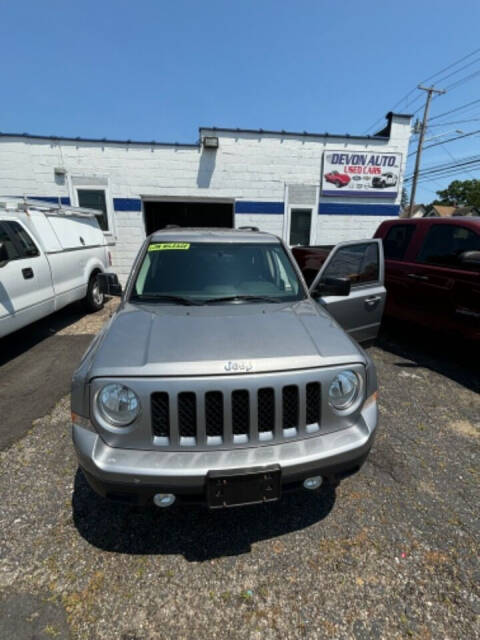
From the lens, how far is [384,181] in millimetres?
9227

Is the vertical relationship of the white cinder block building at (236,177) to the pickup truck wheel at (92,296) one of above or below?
above

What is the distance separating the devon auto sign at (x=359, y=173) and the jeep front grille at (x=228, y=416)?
8.79m

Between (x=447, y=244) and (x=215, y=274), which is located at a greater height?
(x=447, y=244)

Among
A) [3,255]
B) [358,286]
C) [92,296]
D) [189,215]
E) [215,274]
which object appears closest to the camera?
[215,274]

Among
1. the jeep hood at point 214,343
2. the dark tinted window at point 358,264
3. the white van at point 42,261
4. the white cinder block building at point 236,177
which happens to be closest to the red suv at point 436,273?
the dark tinted window at point 358,264

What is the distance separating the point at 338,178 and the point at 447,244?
5.37 m

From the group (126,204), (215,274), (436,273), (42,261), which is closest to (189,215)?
(126,204)

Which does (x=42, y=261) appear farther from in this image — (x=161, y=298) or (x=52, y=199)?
(x=52, y=199)

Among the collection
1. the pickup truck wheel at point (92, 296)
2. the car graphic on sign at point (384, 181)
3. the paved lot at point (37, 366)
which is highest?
the car graphic on sign at point (384, 181)

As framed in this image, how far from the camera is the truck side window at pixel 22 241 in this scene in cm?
472

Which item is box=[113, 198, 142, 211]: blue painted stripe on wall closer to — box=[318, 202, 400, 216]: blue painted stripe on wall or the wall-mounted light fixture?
the wall-mounted light fixture

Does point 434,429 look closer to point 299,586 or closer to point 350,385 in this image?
point 350,385

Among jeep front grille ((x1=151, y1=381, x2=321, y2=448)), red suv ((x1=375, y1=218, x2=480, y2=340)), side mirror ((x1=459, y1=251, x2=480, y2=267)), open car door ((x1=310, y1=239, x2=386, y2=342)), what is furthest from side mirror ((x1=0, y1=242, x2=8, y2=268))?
side mirror ((x1=459, y1=251, x2=480, y2=267))

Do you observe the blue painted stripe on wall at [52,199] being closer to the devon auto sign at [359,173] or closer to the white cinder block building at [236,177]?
the white cinder block building at [236,177]
